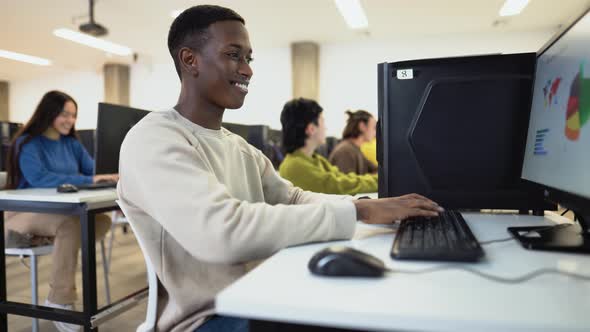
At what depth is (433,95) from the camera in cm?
110

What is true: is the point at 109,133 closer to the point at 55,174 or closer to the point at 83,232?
the point at 83,232

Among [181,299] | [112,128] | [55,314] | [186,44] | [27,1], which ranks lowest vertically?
[55,314]

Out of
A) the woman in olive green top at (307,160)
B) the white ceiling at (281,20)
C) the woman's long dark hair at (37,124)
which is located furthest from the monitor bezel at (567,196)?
the white ceiling at (281,20)

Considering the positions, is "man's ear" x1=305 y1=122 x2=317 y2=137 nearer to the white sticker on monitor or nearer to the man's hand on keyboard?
the white sticker on monitor

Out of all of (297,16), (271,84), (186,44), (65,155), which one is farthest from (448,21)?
(186,44)

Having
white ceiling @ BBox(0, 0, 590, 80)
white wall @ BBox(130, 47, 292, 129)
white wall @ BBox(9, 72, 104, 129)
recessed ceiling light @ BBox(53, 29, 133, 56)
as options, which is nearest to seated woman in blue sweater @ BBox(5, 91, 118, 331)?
white ceiling @ BBox(0, 0, 590, 80)

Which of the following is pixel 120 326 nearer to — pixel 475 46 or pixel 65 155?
pixel 65 155

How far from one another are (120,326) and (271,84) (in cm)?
604

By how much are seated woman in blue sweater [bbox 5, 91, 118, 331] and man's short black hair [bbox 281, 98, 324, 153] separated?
3.03ft

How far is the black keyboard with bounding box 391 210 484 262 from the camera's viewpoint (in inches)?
24.1

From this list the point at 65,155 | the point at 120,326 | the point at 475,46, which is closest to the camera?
the point at 120,326

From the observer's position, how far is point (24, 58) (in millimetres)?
8102

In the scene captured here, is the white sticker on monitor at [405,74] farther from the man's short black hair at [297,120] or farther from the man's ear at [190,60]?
the man's short black hair at [297,120]

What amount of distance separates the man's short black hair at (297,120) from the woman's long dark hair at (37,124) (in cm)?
126
